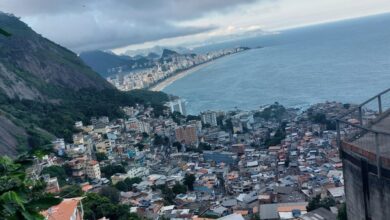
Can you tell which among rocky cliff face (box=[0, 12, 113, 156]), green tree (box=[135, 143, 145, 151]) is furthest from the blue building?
rocky cliff face (box=[0, 12, 113, 156])

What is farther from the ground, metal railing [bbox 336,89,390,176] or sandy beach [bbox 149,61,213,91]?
metal railing [bbox 336,89,390,176]

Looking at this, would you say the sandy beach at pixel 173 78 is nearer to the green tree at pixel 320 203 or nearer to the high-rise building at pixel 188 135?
the high-rise building at pixel 188 135

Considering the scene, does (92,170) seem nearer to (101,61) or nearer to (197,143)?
(197,143)

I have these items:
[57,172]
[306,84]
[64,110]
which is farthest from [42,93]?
[306,84]

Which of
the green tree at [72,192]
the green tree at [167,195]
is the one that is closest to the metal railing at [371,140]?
the green tree at [72,192]

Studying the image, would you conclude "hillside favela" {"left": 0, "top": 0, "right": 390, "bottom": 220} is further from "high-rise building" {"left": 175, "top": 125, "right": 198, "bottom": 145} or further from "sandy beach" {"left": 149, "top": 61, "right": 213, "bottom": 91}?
"sandy beach" {"left": 149, "top": 61, "right": 213, "bottom": 91}

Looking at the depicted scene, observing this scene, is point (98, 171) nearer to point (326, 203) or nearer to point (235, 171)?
point (235, 171)
